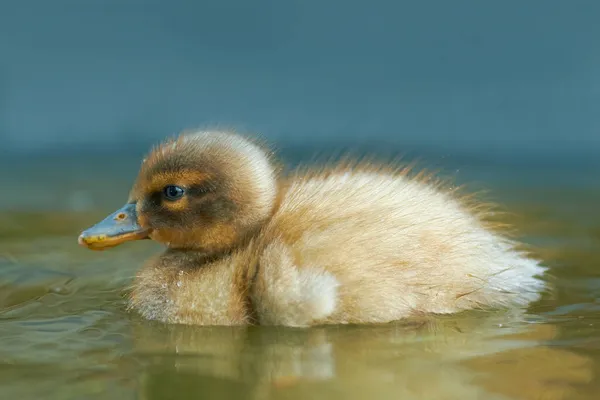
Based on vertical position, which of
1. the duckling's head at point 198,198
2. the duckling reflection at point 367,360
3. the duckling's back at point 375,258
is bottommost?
the duckling reflection at point 367,360

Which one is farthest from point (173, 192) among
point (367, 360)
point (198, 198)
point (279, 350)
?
point (367, 360)

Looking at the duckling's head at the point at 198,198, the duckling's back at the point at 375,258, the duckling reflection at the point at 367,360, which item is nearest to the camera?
the duckling reflection at the point at 367,360

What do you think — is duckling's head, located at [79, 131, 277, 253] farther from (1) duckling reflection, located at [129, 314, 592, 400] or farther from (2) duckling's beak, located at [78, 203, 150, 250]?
(1) duckling reflection, located at [129, 314, 592, 400]

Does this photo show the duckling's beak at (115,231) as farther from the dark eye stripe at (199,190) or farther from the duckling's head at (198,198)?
the dark eye stripe at (199,190)

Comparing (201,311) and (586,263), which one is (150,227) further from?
(586,263)

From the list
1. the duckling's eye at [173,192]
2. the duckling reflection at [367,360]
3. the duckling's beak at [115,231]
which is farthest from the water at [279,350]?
the duckling's eye at [173,192]

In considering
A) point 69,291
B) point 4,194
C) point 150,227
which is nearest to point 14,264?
point 69,291

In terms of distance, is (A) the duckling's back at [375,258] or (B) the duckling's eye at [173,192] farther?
(B) the duckling's eye at [173,192]
